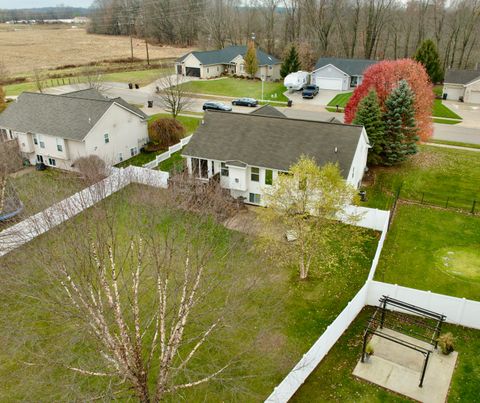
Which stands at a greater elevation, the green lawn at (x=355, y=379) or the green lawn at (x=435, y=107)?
the green lawn at (x=435, y=107)

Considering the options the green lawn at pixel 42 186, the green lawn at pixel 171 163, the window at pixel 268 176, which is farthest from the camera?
the green lawn at pixel 171 163

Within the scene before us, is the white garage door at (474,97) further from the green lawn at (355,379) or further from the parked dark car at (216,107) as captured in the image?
the green lawn at (355,379)

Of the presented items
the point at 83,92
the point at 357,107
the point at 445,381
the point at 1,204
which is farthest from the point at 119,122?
the point at 445,381

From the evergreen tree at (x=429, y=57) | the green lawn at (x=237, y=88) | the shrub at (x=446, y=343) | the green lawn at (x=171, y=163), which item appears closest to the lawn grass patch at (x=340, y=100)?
the green lawn at (x=237, y=88)

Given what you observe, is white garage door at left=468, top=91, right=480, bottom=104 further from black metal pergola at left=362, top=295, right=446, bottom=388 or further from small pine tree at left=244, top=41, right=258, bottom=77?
black metal pergola at left=362, top=295, right=446, bottom=388

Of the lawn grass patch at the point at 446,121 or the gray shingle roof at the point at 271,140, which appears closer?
the gray shingle roof at the point at 271,140

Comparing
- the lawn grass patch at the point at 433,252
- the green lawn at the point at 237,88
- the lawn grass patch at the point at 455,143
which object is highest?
the green lawn at the point at 237,88

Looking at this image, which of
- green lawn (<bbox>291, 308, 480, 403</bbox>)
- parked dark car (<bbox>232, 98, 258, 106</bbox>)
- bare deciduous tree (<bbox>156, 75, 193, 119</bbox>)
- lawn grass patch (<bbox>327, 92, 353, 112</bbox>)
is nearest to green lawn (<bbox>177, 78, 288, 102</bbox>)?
bare deciduous tree (<bbox>156, 75, 193, 119</bbox>)

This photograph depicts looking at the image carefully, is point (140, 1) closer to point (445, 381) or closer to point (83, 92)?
point (83, 92)
